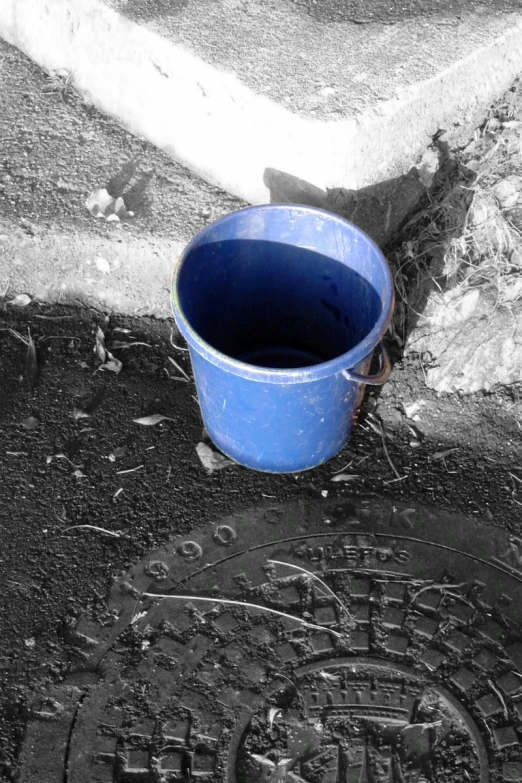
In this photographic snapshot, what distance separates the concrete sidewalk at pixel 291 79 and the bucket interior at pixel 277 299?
37 cm

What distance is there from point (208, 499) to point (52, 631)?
66 centimetres

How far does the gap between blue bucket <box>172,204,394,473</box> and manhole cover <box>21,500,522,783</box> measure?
0.30 meters

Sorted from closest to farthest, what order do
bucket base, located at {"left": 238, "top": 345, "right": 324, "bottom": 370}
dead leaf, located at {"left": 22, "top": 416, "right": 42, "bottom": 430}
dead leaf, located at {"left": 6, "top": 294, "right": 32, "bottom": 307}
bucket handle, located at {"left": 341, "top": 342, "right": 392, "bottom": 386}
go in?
bucket handle, located at {"left": 341, "top": 342, "right": 392, "bottom": 386} → dead leaf, located at {"left": 22, "top": 416, "right": 42, "bottom": 430} → bucket base, located at {"left": 238, "top": 345, "right": 324, "bottom": 370} → dead leaf, located at {"left": 6, "top": 294, "right": 32, "bottom": 307}

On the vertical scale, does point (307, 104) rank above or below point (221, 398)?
above

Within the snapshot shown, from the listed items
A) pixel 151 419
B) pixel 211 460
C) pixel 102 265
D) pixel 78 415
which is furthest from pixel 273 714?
pixel 102 265

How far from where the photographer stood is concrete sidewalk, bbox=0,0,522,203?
113 inches

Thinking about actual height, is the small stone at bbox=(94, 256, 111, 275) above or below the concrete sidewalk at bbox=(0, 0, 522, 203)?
below

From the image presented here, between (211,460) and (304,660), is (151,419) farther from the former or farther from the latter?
(304,660)

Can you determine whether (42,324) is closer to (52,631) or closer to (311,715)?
(52,631)

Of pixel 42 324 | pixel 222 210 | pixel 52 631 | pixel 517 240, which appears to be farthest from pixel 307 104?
pixel 52 631

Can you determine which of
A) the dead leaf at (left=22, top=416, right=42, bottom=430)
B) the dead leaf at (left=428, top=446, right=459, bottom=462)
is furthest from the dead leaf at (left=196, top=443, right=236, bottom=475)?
the dead leaf at (left=428, top=446, right=459, bottom=462)

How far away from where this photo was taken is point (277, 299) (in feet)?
9.55

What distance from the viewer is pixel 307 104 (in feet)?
9.37

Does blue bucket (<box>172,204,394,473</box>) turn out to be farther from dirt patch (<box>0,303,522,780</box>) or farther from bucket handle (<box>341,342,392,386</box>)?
dirt patch (<box>0,303,522,780</box>)
